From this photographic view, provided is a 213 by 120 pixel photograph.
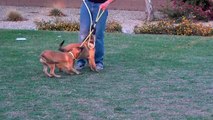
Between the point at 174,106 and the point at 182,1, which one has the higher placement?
the point at 174,106

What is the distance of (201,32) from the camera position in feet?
49.0

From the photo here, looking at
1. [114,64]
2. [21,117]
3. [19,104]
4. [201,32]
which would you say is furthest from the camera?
[201,32]

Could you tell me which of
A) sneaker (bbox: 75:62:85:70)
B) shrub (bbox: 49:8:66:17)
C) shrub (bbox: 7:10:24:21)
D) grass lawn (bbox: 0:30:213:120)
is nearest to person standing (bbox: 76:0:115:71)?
sneaker (bbox: 75:62:85:70)

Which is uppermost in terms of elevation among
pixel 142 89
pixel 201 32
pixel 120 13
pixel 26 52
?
pixel 142 89

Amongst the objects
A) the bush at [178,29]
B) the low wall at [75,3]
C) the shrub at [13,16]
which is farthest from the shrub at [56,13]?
the bush at [178,29]

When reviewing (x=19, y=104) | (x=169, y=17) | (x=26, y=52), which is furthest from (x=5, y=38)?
(x=169, y=17)

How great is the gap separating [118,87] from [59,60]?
3.38 feet

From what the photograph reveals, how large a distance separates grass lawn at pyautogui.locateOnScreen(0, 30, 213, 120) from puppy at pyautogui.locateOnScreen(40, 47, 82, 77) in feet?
0.44

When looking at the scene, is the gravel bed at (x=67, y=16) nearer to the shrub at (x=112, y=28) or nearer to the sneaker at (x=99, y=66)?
the shrub at (x=112, y=28)

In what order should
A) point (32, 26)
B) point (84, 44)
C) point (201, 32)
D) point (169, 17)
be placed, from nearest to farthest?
point (84, 44), point (201, 32), point (32, 26), point (169, 17)

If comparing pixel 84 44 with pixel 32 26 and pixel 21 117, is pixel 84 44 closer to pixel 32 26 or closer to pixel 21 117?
Answer: pixel 21 117

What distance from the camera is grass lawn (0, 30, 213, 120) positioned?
20.6ft

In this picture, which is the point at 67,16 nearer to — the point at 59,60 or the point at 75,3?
the point at 75,3

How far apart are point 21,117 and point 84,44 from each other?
2.69m
